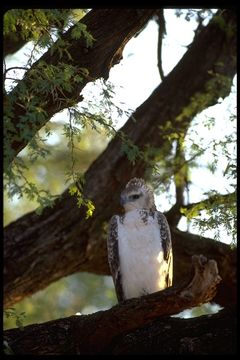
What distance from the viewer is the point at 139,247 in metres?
6.41

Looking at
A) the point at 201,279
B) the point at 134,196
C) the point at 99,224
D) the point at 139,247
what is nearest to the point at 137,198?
the point at 134,196

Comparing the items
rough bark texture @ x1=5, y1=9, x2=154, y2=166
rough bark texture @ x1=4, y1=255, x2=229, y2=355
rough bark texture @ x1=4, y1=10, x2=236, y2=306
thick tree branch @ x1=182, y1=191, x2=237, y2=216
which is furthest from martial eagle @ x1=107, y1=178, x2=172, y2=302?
rough bark texture @ x1=5, y1=9, x2=154, y2=166

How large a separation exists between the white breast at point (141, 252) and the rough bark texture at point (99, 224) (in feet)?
4.28

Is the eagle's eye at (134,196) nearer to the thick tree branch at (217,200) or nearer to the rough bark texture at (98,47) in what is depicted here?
the thick tree branch at (217,200)

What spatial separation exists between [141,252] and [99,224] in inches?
64.4

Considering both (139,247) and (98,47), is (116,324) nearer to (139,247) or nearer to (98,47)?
(139,247)

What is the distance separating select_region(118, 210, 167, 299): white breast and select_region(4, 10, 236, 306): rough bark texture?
1.30 metres

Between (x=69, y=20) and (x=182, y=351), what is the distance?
2.28m

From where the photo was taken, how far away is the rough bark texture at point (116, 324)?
188 inches

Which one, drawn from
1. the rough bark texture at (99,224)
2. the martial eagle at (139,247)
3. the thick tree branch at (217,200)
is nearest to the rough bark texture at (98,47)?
the thick tree branch at (217,200)

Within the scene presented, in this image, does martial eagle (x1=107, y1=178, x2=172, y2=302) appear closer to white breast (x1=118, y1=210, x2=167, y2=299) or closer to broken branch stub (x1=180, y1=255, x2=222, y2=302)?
white breast (x1=118, y1=210, x2=167, y2=299)

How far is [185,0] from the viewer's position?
4750 millimetres

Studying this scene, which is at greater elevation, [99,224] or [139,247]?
[99,224]

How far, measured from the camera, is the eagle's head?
6.67m
